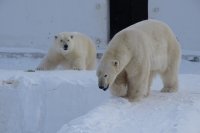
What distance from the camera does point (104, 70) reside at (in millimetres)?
5547

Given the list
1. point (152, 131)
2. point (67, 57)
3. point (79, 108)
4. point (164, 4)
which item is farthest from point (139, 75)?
point (164, 4)

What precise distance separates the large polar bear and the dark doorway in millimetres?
6832

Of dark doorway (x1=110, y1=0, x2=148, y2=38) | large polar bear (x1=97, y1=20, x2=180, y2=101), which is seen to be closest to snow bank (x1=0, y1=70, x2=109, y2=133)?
large polar bear (x1=97, y1=20, x2=180, y2=101)

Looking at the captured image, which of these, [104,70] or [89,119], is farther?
[104,70]

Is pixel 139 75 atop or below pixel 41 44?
atop

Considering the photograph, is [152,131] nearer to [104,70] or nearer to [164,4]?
[104,70]

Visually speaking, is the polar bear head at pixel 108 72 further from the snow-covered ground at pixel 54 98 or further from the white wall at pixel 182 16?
the white wall at pixel 182 16

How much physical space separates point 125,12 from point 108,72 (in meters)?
8.77

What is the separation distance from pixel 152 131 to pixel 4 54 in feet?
24.7

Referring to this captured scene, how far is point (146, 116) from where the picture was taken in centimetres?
550

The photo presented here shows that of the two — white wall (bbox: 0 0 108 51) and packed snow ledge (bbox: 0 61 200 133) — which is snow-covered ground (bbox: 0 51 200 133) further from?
white wall (bbox: 0 0 108 51)

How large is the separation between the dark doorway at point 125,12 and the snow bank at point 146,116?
725 centimetres

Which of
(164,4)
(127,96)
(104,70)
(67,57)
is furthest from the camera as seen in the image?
(164,4)

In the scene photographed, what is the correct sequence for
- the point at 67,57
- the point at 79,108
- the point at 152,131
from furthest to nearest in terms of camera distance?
the point at 67,57, the point at 79,108, the point at 152,131
